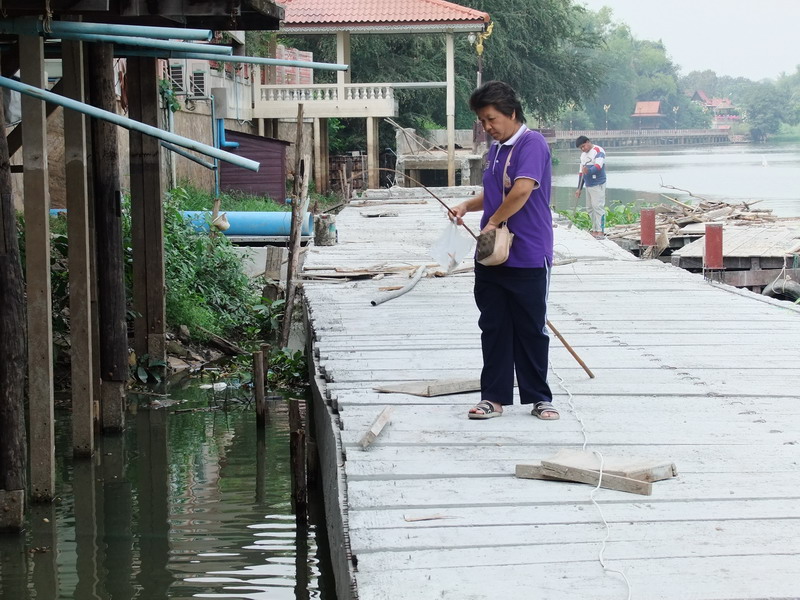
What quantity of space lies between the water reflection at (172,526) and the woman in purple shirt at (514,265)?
1.39m

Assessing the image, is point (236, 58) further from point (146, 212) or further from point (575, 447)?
point (575, 447)

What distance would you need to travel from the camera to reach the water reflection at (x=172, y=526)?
18.6 ft

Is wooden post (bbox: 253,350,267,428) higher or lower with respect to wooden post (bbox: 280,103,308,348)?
lower

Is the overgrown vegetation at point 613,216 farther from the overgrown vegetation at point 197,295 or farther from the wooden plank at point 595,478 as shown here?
the wooden plank at point 595,478

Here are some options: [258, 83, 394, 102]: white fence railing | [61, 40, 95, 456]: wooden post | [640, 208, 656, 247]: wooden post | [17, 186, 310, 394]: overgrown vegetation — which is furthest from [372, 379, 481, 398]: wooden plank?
[258, 83, 394, 102]: white fence railing

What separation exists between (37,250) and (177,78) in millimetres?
15279

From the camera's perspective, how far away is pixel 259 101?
27.8 m

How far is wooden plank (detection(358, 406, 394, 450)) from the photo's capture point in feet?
16.6

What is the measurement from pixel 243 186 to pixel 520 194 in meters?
18.5

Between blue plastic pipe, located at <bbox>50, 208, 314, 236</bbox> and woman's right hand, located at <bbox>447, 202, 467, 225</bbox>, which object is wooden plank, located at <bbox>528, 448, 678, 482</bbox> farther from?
blue plastic pipe, located at <bbox>50, 208, 314, 236</bbox>

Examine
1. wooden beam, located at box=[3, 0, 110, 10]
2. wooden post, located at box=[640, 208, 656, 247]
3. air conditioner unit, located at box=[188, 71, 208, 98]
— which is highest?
air conditioner unit, located at box=[188, 71, 208, 98]

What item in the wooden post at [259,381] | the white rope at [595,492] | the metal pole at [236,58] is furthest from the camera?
the wooden post at [259,381]

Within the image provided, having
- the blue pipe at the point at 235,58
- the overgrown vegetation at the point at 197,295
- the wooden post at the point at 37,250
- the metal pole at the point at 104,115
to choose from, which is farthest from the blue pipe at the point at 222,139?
the metal pole at the point at 104,115

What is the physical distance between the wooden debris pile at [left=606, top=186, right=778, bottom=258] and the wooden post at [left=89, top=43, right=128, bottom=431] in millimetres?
9555
